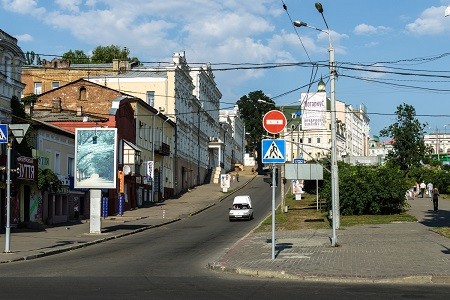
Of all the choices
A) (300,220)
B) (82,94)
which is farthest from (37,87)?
(300,220)

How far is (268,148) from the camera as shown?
19.8m

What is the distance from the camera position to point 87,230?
1522 inches

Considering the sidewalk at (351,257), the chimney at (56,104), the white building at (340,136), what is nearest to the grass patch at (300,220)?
the sidewalk at (351,257)

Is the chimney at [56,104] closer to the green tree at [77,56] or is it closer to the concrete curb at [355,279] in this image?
the green tree at [77,56]

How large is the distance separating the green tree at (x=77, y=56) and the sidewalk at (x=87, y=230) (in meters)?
32.0

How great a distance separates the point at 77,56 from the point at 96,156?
66617mm

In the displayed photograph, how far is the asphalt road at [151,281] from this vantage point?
13.0m

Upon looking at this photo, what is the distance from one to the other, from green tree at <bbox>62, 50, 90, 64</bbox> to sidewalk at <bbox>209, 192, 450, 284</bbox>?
69.6 meters

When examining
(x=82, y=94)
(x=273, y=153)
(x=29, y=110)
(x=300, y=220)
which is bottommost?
(x=300, y=220)

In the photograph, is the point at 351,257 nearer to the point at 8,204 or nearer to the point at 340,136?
the point at 8,204

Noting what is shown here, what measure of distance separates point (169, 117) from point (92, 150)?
43.9m

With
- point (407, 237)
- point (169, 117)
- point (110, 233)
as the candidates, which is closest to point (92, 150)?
point (110, 233)

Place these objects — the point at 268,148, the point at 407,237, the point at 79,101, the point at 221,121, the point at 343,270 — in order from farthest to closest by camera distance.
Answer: the point at 221,121 → the point at 79,101 → the point at 407,237 → the point at 268,148 → the point at 343,270

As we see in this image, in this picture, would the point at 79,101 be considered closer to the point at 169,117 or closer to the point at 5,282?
the point at 169,117
